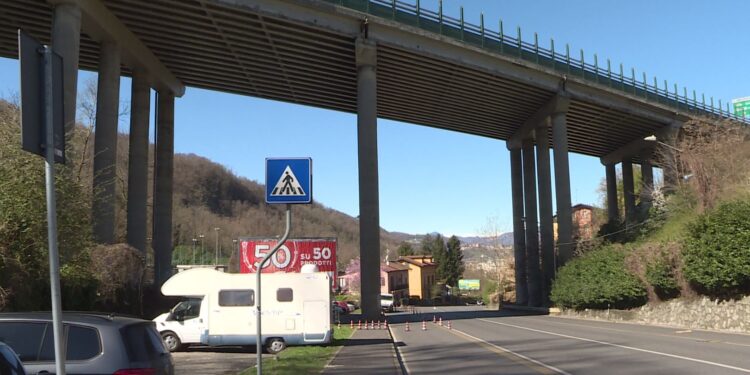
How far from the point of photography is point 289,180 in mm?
8266

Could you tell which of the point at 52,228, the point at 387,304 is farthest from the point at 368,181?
the point at 52,228

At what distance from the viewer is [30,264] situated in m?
14.7

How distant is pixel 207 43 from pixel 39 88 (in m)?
37.5

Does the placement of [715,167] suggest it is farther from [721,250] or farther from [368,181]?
[368,181]

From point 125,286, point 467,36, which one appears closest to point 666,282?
point 467,36

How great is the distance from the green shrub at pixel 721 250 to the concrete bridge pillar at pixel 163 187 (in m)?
35.5

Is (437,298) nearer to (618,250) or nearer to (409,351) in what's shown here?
(618,250)

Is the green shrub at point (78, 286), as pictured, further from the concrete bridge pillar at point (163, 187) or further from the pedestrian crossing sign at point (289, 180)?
the concrete bridge pillar at point (163, 187)

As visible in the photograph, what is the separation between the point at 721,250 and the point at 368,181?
71.1ft

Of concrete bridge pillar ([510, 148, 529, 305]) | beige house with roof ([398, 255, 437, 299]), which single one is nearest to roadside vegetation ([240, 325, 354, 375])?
concrete bridge pillar ([510, 148, 529, 305])

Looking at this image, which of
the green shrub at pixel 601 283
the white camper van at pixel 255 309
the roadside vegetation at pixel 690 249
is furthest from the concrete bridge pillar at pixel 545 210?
the white camper van at pixel 255 309

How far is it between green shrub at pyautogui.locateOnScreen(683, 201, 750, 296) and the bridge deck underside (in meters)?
23.3

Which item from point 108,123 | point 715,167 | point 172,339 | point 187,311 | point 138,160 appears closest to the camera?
point 172,339

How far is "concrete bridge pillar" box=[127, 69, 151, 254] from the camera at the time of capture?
40.3 meters
